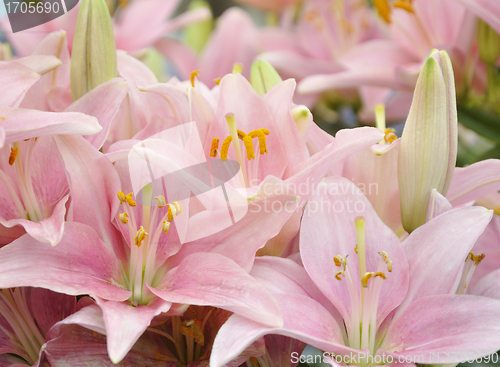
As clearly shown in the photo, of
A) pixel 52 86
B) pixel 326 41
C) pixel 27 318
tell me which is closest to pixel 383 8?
pixel 326 41

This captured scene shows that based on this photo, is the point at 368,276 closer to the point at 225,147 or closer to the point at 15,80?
the point at 225,147

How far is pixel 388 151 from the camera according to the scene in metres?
0.41

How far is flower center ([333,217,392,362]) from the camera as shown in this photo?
1.19ft

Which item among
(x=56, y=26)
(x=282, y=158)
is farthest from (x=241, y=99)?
(x=56, y=26)

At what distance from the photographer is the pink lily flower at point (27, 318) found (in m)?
0.38

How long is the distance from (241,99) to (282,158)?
0.17 feet

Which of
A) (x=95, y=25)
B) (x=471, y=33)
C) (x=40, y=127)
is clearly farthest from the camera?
(x=471, y=33)

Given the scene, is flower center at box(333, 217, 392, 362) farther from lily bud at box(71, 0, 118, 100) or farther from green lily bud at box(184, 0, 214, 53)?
green lily bud at box(184, 0, 214, 53)

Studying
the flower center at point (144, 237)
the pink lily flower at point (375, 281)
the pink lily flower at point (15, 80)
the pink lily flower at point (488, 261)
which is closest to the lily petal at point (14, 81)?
the pink lily flower at point (15, 80)

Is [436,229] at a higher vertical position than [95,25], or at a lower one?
lower

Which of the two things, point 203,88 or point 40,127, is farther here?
point 203,88

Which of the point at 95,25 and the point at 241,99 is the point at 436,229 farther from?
the point at 95,25

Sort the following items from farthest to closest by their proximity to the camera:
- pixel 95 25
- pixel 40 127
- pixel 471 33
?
pixel 471 33, pixel 95 25, pixel 40 127

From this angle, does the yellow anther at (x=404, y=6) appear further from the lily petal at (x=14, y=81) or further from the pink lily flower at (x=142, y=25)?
the lily petal at (x=14, y=81)
